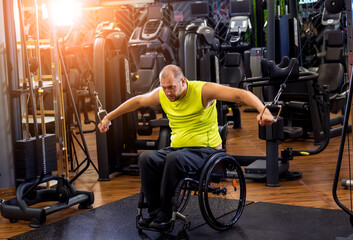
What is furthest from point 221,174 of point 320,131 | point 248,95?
point 320,131

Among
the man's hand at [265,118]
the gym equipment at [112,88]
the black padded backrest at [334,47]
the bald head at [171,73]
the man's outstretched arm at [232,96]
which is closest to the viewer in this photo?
the man's hand at [265,118]

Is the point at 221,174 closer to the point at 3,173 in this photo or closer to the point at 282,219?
the point at 282,219

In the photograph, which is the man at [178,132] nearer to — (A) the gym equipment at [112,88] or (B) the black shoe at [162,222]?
(B) the black shoe at [162,222]

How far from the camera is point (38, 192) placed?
476cm

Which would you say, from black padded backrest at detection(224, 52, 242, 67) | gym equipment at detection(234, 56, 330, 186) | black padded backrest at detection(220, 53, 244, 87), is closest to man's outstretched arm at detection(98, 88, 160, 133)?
gym equipment at detection(234, 56, 330, 186)

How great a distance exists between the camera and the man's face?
3.85m

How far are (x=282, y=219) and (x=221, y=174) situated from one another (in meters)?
0.64

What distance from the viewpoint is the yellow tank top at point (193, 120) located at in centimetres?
398

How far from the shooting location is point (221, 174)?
12.7 feet

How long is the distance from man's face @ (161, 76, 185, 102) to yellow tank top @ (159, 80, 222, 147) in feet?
0.34

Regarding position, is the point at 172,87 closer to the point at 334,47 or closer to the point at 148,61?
the point at 334,47

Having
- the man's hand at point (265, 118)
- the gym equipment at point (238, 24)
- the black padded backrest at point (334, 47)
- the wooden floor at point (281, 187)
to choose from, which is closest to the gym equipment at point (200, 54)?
the wooden floor at point (281, 187)

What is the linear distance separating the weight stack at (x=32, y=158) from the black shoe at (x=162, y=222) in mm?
1386

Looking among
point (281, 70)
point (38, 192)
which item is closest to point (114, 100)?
point (38, 192)
